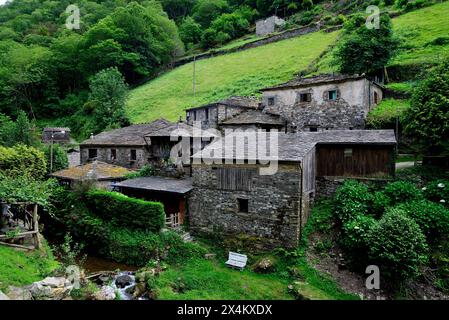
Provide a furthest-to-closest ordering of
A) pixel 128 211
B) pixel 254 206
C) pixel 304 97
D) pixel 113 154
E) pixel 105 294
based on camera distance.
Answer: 1. pixel 113 154
2. pixel 304 97
3. pixel 128 211
4. pixel 254 206
5. pixel 105 294

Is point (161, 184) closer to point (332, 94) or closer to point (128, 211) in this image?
point (128, 211)

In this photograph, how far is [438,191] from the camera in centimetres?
1482

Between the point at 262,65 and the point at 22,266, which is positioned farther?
the point at 262,65

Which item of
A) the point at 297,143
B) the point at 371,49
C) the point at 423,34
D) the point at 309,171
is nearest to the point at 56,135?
the point at 297,143

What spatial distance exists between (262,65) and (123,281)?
3877cm

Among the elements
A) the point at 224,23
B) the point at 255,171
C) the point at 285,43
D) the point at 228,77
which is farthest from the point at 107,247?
the point at 224,23

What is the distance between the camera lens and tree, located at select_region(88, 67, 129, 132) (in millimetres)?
40531

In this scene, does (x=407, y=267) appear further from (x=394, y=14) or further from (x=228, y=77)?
(x=394, y=14)

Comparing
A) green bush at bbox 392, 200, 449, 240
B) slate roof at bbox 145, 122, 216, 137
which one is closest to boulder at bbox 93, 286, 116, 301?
slate roof at bbox 145, 122, 216, 137

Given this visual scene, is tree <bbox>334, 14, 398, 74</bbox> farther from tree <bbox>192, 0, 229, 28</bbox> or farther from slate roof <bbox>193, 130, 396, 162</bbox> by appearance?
tree <bbox>192, 0, 229, 28</bbox>

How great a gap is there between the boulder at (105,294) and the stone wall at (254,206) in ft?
21.4

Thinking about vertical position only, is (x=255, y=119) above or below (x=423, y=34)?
below

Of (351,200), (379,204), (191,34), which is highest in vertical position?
(191,34)

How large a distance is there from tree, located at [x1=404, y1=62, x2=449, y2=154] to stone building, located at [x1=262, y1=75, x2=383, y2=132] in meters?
5.32
